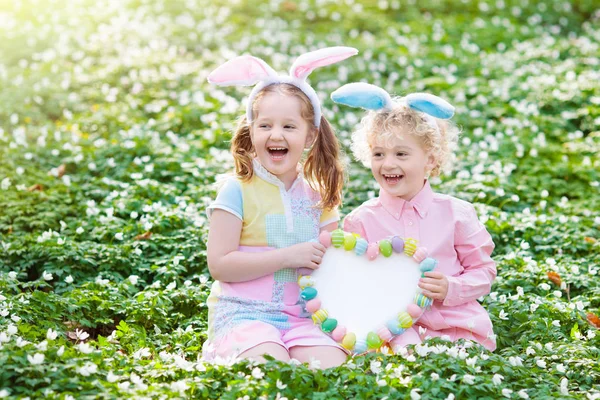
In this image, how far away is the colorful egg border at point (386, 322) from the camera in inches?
152

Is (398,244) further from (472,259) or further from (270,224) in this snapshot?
(270,224)

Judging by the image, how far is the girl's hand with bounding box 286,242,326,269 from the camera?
393 centimetres

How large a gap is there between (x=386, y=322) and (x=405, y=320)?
10cm

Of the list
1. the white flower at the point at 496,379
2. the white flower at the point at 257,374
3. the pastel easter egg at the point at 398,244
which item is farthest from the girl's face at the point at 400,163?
the white flower at the point at 257,374

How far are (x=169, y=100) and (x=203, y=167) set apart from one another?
97.0 inches

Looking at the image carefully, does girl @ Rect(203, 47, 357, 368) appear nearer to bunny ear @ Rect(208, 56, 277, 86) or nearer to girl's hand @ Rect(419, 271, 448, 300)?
bunny ear @ Rect(208, 56, 277, 86)

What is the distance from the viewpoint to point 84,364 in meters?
3.32

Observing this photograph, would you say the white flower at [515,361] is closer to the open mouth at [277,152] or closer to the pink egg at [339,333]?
the pink egg at [339,333]

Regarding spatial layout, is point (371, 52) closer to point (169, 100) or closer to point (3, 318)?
point (169, 100)

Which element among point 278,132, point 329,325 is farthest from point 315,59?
point 329,325

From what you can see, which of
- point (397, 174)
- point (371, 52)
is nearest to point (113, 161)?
point (397, 174)

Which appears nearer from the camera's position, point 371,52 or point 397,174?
point 397,174

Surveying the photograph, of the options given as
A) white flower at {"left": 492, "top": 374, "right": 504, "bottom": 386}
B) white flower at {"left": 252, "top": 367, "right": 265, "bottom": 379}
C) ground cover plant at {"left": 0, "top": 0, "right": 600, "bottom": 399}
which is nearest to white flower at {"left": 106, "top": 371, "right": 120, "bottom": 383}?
ground cover plant at {"left": 0, "top": 0, "right": 600, "bottom": 399}

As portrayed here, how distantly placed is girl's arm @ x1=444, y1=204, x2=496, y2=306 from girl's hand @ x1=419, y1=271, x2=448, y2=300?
0.21ft
